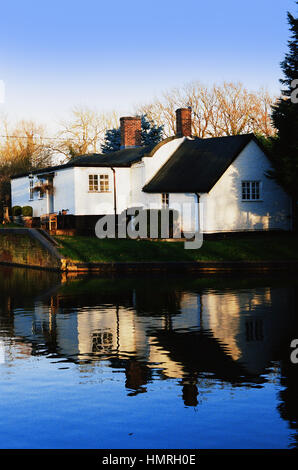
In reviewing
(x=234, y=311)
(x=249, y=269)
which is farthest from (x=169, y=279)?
(x=234, y=311)

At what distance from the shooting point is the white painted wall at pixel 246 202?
4031 cm

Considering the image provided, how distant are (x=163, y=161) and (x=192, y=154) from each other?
77.8 inches

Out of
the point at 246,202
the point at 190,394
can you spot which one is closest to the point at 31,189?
the point at 246,202

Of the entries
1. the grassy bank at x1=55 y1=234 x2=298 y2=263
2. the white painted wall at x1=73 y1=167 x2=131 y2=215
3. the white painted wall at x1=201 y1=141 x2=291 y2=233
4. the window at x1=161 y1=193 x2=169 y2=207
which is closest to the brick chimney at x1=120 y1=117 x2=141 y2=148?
the white painted wall at x1=73 y1=167 x2=131 y2=215

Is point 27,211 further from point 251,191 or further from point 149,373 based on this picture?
point 149,373

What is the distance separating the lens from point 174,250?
116 feet

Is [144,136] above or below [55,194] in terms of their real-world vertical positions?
above

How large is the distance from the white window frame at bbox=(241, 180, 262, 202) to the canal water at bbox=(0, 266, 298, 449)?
21535 mm

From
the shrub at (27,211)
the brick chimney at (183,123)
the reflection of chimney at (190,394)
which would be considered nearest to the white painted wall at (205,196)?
the brick chimney at (183,123)

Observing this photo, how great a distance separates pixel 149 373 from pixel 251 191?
3229 cm

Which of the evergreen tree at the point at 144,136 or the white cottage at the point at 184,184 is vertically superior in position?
the evergreen tree at the point at 144,136

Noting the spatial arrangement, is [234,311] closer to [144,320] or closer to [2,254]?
[144,320]

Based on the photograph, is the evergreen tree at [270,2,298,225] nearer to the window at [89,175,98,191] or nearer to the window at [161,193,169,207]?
the window at [161,193,169,207]

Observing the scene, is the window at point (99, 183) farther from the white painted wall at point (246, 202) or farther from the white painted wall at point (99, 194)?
the white painted wall at point (246, 202)
